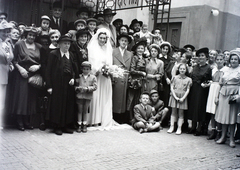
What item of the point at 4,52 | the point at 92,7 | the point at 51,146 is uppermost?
the point at 92,7

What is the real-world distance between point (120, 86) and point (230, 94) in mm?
2625

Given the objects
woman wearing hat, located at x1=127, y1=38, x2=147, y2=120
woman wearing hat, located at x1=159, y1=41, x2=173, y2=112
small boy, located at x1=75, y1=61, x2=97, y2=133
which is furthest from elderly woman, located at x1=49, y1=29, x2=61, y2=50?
woman wearing hat, located at x1=159, y1=41, x2=173, y2=112

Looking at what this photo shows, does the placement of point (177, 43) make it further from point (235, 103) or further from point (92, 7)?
point (235, 103)

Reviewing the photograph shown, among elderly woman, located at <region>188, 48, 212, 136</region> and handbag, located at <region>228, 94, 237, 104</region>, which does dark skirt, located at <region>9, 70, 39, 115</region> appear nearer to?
elderly woman, located at <region>188, 48, 212, 136</region>

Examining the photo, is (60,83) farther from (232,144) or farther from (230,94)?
(232,144)

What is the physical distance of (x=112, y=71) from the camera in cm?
695

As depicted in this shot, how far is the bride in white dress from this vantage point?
686 centimetres

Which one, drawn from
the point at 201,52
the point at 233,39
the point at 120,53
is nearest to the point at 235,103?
the point at 201,52

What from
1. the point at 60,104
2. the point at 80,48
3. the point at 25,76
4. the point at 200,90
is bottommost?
the point at 60,104

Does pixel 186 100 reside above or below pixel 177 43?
below

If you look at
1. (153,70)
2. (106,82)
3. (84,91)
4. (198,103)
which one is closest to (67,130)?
(84,91)

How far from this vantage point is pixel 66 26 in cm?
830

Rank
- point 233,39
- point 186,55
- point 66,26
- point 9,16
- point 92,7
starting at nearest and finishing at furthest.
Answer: point 186,55
point 66,26
point 9,16
point 92,7
point 233,39

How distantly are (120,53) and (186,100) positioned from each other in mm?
2014
